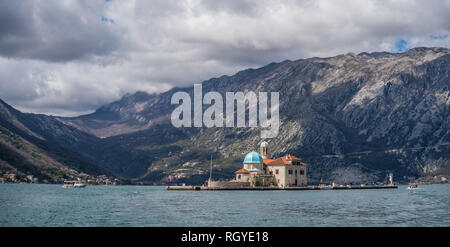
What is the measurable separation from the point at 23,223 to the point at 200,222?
98.7ft

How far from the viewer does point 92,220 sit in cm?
9244
